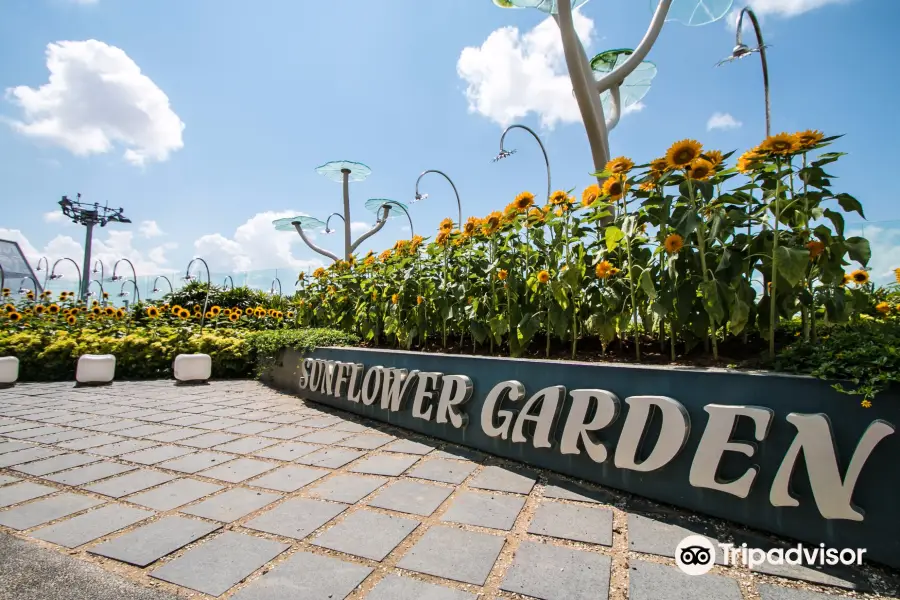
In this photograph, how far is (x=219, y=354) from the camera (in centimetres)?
638

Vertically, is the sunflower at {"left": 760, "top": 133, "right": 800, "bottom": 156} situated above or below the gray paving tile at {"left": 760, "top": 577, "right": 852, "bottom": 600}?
above

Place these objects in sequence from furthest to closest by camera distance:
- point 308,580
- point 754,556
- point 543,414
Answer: point 543,414 → point 754,556 → point 308,580

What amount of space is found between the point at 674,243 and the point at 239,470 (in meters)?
2.67

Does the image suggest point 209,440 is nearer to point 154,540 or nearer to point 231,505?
point 231,505

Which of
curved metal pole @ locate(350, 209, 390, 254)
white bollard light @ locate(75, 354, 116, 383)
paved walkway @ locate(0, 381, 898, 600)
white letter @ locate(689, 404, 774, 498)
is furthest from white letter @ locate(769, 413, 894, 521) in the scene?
curved metal pole @ locate(350, 209, 390, 254)

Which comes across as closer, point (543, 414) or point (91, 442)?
point (543, 414)

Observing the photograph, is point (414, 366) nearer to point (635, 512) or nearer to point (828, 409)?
point (635, 512)

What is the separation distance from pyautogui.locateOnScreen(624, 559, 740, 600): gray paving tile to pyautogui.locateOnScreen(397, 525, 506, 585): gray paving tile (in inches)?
18.7

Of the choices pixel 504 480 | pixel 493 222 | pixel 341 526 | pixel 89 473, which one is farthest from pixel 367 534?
pixel 493 222

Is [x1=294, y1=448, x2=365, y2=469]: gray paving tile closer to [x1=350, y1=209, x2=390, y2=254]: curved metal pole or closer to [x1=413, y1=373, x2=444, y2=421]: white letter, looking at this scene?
[x1=413, y1=373, x2=444, y2=421]: white letter

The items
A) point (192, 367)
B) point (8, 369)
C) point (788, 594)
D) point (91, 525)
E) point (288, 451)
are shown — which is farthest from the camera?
point (192, 367)

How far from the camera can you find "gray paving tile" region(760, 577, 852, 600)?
1318 millimetres

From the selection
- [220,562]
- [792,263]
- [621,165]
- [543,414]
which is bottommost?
[220,562]

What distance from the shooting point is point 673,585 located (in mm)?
1390
